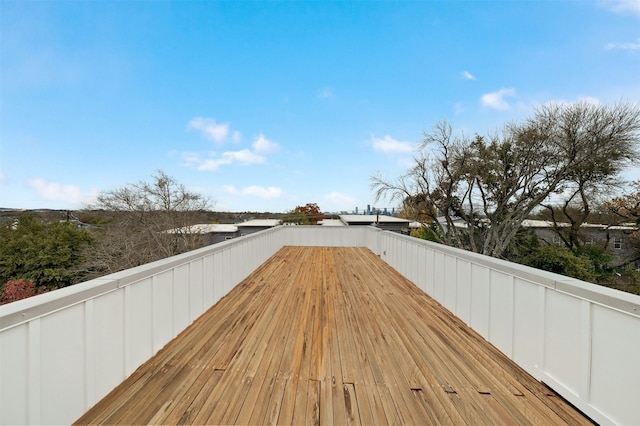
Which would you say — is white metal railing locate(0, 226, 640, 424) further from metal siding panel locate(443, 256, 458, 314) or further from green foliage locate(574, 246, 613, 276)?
green foliage locate(574, 246, 613, 276)

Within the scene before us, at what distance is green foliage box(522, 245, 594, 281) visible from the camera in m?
10.6

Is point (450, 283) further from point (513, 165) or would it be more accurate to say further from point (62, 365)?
point (513, 165)

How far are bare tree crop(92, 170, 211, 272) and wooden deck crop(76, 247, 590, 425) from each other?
1258 centimetres

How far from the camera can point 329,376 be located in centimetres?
182

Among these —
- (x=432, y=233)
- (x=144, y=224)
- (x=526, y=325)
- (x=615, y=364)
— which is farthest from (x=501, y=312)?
(x=432, y=233)

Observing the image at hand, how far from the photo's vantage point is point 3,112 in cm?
903

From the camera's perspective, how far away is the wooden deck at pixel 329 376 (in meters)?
1.46

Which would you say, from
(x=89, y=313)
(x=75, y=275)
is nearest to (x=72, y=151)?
(x=75, y=275)

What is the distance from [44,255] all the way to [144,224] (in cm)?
866

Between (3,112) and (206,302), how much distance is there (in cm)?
1242

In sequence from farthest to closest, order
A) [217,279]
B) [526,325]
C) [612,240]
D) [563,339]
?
[612,240] < [217,279] < [526,325] < [563,339]

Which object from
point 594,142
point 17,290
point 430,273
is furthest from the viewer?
point 17,290

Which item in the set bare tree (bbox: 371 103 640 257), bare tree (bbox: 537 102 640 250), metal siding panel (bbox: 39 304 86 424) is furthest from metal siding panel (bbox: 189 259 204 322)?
bare tree (bbox: 537 102 640 250)

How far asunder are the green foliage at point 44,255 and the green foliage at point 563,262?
25.2 meters
